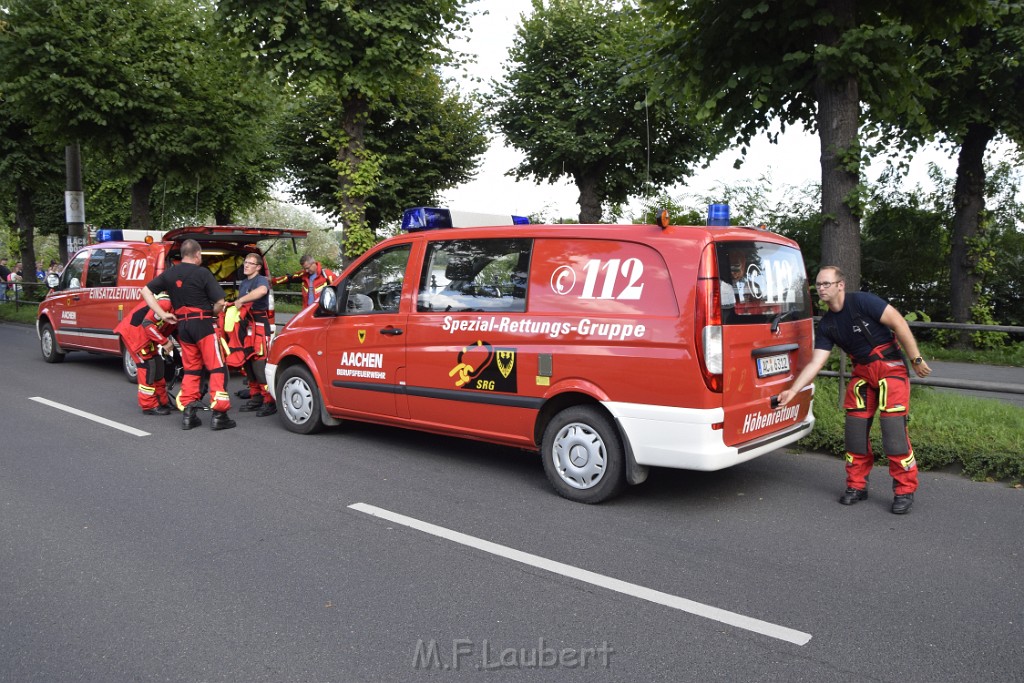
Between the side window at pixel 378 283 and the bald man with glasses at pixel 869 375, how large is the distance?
3126 millimetres

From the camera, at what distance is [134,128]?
16.8m

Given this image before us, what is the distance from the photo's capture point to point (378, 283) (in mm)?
6641

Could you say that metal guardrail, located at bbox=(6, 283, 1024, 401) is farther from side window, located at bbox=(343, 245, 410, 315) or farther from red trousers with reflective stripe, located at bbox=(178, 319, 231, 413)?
red trousers with reflective stripe, located at bbox=(178, 319, 231, 413)

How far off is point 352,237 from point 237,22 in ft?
11.8

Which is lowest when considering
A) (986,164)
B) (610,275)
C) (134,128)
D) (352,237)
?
(610,275)

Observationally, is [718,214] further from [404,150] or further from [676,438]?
[404,150]

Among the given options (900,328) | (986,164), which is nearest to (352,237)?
(900,328)

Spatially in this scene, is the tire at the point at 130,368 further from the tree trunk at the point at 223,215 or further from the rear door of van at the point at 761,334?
the tree trunk at the point at 223,215

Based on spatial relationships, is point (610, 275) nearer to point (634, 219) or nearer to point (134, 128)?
point (634, 219)

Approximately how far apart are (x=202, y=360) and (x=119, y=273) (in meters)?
3.98

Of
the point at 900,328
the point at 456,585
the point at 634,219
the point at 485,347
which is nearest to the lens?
the point at 456,585

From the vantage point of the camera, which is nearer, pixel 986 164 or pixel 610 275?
pixel 610 275

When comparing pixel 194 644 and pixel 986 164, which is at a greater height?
pixel 986 164

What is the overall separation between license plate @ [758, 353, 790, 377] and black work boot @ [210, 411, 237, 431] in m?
5.08
